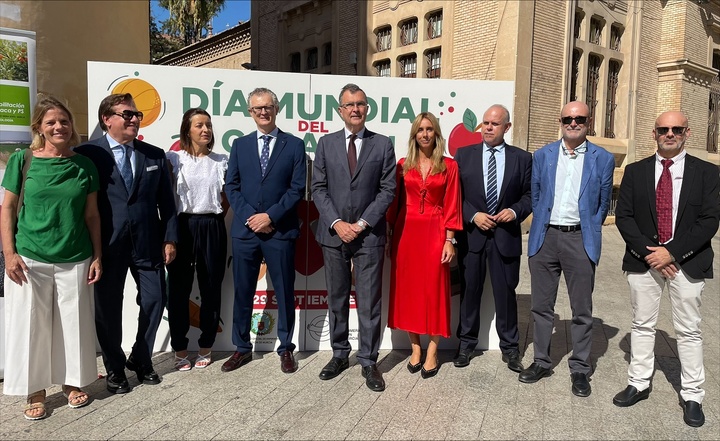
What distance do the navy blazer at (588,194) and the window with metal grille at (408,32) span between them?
540 inches

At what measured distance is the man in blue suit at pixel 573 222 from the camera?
151 inches

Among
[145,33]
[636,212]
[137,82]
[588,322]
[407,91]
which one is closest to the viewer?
[636,212]

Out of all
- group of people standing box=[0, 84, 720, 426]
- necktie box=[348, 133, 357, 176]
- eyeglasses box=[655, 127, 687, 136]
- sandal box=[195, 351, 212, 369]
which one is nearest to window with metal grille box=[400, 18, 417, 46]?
group of people standing box=[0, 84, 720, 426]

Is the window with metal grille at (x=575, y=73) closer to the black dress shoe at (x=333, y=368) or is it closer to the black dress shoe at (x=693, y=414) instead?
the black dress shoe at (x=693, y=414)

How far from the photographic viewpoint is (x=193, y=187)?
4.03m

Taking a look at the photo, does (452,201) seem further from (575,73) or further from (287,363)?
(575,73)

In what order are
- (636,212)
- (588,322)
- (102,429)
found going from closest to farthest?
(102,429) → (636,212) → (588,322)

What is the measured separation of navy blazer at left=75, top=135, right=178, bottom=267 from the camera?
11.7 ft

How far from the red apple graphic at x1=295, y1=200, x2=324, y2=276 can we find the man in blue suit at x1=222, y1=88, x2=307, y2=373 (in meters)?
0.46

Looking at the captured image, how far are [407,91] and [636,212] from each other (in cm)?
212

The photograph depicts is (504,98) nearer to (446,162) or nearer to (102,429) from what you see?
(446,162)

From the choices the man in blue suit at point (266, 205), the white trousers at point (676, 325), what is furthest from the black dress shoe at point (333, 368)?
the white trousers at point (676, 325)

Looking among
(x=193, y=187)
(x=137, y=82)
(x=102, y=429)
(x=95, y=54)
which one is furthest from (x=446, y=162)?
(x=95, y=54)

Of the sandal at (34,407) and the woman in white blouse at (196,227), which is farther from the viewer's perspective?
the woman in white blouse at (196,227)
